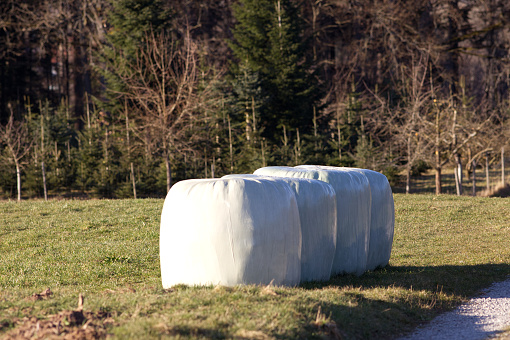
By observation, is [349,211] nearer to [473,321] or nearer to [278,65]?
[473,321]

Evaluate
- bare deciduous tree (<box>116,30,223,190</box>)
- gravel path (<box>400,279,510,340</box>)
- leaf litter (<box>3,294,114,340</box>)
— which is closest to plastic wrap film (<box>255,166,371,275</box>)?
gravel path (<box>400,279,510,340</box>)

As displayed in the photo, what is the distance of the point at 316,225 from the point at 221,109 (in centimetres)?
1664

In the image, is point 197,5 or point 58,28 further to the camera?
point 197,5

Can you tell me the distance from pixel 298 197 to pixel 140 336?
10.9 feet

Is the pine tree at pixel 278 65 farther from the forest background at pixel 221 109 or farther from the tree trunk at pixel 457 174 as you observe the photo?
the tree trunk at pixel 457 174

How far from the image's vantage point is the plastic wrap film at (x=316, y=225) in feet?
25.3

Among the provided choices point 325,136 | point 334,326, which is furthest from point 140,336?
point 325,136

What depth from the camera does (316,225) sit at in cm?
788

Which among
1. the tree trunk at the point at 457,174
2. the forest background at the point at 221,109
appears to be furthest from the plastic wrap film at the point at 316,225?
the tree trunk at the point at 457,174

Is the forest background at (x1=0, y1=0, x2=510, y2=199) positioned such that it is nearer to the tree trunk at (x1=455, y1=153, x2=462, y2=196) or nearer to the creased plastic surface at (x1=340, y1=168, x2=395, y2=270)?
the tree trunk at (x1=455, y1=153, x2=462, y2=196)

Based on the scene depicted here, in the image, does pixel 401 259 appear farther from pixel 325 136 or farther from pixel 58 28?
pixel 58 28

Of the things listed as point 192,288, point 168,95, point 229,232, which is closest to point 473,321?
point 229,232

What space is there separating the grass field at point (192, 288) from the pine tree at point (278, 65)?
10.1 meters

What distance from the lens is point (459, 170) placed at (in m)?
23.7
